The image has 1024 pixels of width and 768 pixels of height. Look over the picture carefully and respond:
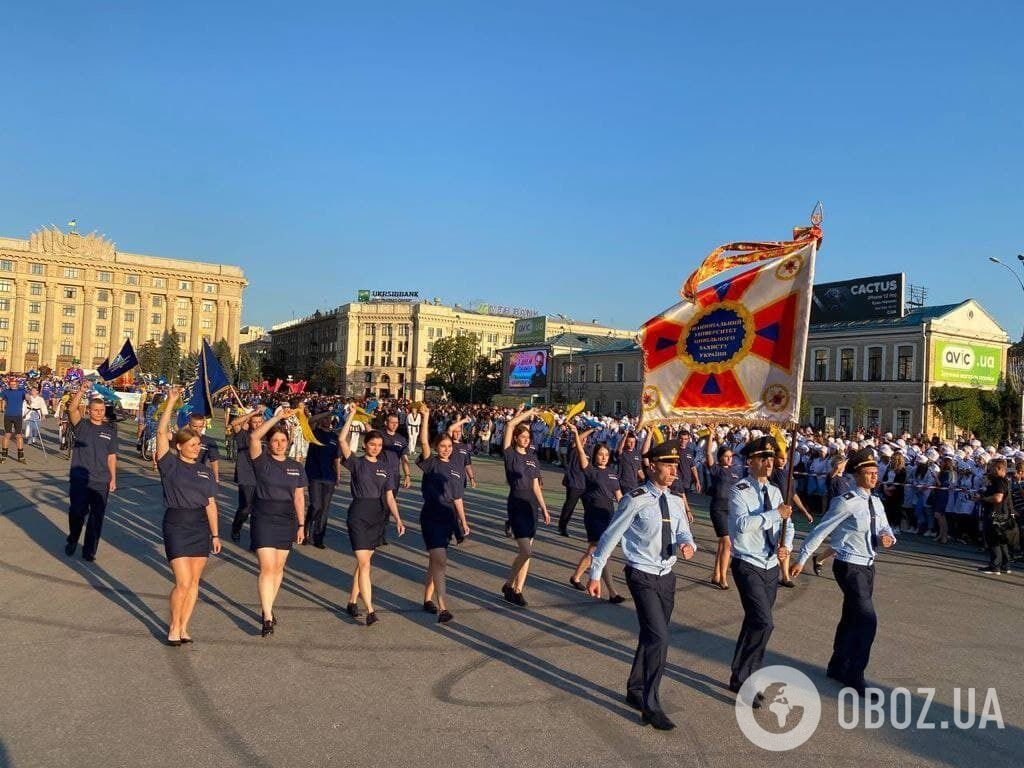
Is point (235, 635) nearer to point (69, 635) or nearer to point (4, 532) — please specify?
point (69, 635)

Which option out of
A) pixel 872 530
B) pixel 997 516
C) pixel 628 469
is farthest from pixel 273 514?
pixel 997 516

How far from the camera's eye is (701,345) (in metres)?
9.66

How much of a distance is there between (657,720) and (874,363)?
183 feet

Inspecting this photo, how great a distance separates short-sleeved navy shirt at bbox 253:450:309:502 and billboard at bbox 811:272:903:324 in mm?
55631

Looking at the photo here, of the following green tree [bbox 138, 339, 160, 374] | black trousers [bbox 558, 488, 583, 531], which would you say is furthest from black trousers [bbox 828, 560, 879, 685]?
green tree [bbox 138, 339, 160, 374]

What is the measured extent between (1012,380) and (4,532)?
2030 inches

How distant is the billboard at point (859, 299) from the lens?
55.6 m

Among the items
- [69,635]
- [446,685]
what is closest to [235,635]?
[69,635]

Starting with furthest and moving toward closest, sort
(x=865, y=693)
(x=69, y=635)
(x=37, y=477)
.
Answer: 1. (x=37, y=477)
2. (x=69, y=635)
3. (x=865, y=693)

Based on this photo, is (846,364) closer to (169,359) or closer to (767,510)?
(767,510)

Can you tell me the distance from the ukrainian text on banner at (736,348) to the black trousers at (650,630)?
10.6ft

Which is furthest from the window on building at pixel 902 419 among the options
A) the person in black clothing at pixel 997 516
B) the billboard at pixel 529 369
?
the person in black clothing at pixel 997 516

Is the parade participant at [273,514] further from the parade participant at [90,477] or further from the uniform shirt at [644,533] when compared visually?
the parade participant at [90,477]

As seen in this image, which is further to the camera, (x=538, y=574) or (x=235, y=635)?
(x=538, y=574)
